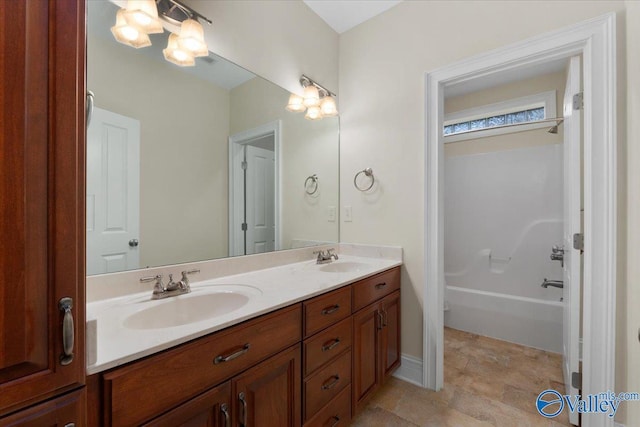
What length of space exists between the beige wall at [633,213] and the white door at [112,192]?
7.03ft

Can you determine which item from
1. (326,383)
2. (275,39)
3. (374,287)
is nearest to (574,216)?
(374,287)

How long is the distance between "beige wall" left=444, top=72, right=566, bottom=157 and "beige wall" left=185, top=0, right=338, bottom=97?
1.62m

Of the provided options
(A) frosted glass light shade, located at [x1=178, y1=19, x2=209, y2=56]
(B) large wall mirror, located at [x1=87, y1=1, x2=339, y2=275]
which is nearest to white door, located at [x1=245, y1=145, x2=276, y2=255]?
Answer: (B) large wall mirror, located at [x1=87, y1=1, x2=339, y2=275]

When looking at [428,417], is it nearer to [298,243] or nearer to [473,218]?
[298,243]

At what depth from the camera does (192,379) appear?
2.62 feet

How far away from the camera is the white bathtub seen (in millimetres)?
2383

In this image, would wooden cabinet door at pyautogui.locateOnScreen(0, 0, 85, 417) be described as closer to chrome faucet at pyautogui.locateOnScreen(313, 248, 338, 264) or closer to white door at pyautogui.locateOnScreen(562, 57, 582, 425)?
chrome faucet at pyautogui.locateOnScreen(313, 248, 338, 264)

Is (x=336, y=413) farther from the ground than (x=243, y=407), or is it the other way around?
(x=243, y=407)

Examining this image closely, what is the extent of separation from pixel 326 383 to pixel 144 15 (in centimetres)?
177

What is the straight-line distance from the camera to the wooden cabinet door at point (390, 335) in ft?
5.74

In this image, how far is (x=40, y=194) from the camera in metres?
0.50

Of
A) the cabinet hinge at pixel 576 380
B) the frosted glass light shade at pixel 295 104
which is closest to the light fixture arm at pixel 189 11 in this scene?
the frosted glass light shade at pixel 295 104

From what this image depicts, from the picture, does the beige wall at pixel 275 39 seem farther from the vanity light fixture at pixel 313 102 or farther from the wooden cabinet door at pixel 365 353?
→ the wooden cabinet door at pixel 365 353

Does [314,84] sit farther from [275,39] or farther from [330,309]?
[330,309]
